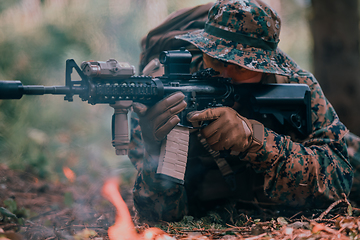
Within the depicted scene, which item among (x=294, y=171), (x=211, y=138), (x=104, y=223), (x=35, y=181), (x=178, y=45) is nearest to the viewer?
(x=211, y=138)

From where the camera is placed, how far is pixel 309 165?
2322 mm

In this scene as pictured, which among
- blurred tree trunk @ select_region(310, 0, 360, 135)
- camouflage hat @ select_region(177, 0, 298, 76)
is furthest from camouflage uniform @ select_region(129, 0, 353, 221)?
blurred tree trunk @ select_region(310, 0, 360, 135)

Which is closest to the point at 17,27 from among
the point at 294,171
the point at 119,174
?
the point at 119,174

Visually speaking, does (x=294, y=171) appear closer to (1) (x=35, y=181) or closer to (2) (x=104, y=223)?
(2) (x=104, y=223)

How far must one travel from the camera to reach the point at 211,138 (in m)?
2.15

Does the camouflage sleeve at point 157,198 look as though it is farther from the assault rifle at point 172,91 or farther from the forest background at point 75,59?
the forest background at point 75,59

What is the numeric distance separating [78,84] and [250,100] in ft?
4.03

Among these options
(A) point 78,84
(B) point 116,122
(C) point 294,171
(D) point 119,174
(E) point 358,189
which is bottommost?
(D) point 119,174

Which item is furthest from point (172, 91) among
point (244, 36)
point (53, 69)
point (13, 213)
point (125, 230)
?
point (53, 69)

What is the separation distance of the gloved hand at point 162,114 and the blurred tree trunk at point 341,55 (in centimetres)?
324

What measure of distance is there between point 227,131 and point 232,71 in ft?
1.63

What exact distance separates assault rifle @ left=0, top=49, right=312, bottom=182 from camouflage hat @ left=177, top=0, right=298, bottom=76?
17 centimetres

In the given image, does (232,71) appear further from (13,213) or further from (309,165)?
(13,213)

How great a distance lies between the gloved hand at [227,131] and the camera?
208 centimetres
